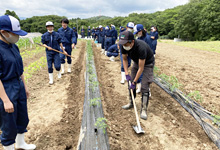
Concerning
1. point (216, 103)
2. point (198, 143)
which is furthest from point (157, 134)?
point (216, 103)

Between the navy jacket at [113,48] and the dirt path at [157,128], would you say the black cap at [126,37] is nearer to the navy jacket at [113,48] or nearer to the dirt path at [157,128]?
the dirt path at [157,128]

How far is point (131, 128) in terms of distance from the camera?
2971 millimetres

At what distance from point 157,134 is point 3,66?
2831 mm

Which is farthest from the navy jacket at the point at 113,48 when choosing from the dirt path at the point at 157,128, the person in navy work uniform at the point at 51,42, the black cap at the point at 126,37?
the black cap at the point at 126,37

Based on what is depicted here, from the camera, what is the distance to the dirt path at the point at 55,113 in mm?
2573

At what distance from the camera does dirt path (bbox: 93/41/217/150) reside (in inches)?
102

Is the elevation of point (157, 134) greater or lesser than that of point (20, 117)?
lesser

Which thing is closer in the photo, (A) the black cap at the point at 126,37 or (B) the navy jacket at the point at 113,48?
(A) the black cap at the point at 126,37

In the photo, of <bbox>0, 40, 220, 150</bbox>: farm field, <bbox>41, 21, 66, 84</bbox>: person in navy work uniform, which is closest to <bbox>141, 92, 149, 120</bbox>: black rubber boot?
<bbox>0, 40, 220, 150</bbox>: farm field

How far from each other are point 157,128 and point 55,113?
7.75ft

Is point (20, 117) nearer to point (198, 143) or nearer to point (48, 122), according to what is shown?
point (48, 122)

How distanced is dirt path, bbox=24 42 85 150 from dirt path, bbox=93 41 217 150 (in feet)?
2.47

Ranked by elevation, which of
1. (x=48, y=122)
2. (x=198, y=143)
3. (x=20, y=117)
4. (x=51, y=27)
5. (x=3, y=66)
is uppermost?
(x=51, y=27)

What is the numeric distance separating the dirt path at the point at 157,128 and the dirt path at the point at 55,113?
2.47 ft
